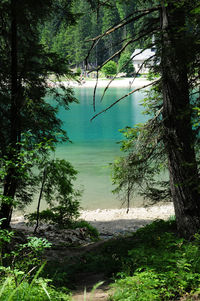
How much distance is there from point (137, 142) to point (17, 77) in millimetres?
3062

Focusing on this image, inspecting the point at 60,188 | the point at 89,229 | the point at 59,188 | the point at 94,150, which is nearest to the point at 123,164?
the point at 60,188

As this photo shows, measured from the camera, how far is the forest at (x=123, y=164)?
155 inches

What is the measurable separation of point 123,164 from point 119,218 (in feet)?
23.6

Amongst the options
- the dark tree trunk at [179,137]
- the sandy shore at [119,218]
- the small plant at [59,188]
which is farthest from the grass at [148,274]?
the sandy shore at [119,218]

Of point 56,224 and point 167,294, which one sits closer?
point 167,294

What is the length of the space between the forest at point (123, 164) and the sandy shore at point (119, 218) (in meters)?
2.20

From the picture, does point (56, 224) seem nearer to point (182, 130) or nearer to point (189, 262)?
point (182, 130)

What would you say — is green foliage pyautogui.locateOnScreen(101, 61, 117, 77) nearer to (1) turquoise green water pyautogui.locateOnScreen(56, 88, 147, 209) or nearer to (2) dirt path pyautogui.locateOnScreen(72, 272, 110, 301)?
(1) turquoise green water pyautogui.locateOnScreen(56, 88, 147, 209)

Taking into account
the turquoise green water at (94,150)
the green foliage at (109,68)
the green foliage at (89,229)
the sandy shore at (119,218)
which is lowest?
the sandy shore at (119,218)

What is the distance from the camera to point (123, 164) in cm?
662

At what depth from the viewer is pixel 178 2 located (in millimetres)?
4898

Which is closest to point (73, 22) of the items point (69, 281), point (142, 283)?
point (69, 281)

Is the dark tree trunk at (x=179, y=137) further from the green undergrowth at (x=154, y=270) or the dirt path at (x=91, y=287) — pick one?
the dirt path at (x=91, y=287)

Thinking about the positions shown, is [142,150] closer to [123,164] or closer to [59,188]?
[123,164]
